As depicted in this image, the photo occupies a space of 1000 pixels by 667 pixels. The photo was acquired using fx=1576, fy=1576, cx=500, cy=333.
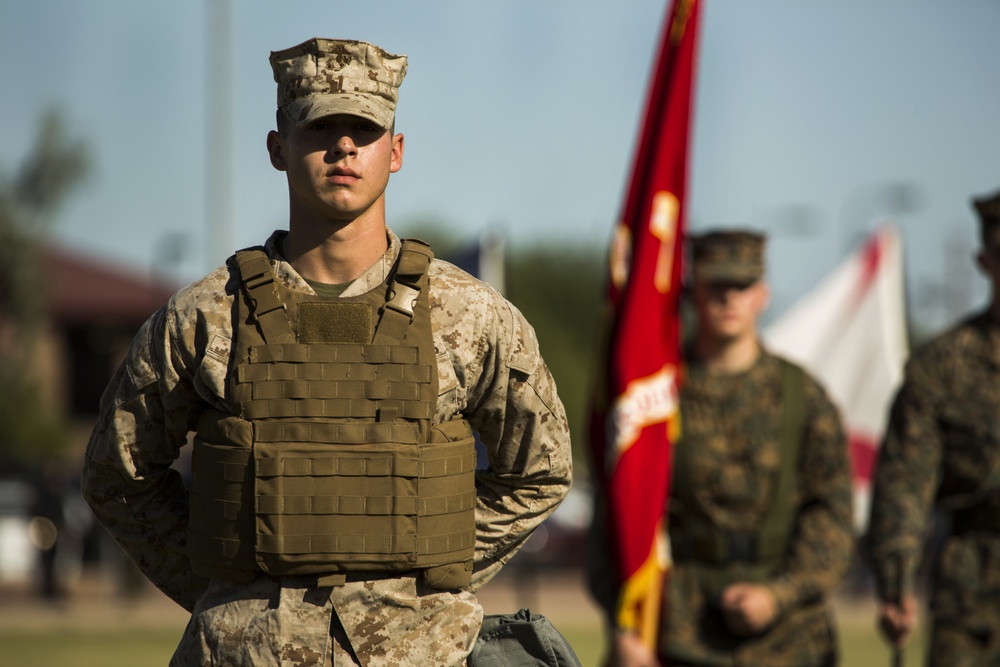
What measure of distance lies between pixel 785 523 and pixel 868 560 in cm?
43

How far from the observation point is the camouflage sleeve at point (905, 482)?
5879mm

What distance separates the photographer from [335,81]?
3553mm

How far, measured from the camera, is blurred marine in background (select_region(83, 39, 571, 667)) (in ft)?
11.2

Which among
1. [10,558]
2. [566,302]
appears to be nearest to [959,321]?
[10,558]

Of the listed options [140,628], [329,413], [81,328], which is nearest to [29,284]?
[81,328]

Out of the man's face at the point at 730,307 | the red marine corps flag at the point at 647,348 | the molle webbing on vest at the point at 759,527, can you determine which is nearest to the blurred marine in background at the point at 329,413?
the red marine corps flag at the point at 647,348

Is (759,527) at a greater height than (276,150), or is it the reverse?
(276,150)

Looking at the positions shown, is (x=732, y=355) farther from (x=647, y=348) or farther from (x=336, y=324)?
(x=336, y=324)

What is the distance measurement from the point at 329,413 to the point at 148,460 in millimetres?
528

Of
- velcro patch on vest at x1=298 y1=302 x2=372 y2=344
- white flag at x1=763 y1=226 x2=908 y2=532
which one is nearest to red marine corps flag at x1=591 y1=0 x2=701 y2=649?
velcro patch on vest at x1=298 y1=302 x2=372 y2=344

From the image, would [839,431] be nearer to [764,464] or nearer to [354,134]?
[764,464]

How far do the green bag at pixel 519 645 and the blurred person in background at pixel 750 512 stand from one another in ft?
7.63

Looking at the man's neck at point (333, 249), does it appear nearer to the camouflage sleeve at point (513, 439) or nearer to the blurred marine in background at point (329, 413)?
the blurred marine in background at point (329, 413)

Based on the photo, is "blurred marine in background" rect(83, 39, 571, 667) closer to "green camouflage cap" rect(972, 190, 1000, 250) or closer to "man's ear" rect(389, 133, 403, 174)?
"man's ear" rect(389, 133, 403, 174)
